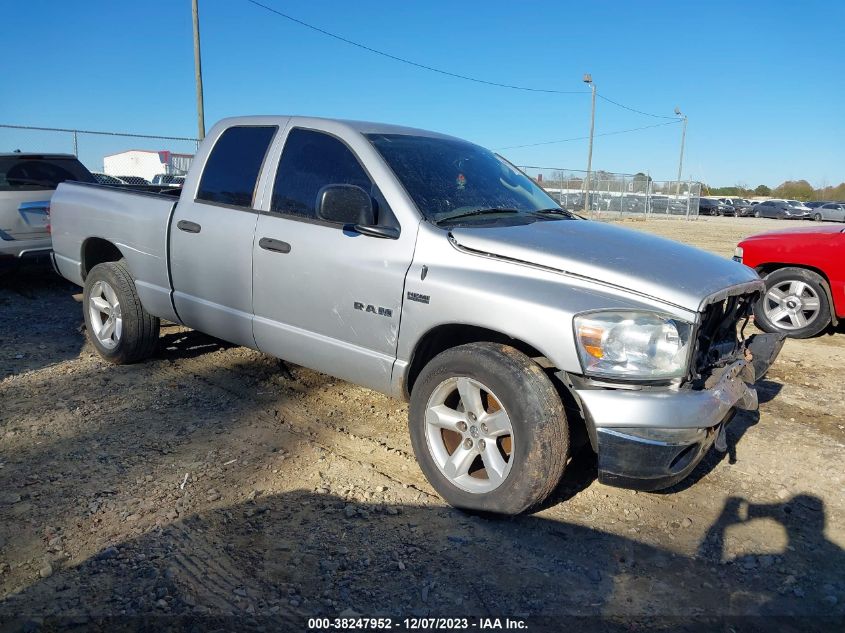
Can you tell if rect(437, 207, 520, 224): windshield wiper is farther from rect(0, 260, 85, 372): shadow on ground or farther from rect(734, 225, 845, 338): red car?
rect(734, 225, 845, 338): red car

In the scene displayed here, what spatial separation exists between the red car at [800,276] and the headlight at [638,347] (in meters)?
4.84

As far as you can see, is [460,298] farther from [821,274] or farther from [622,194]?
[622,194]

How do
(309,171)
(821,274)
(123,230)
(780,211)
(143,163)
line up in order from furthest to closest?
(780,211) < (143,163) < (821,274) < (123,230) < (309,171)

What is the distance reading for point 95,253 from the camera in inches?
223

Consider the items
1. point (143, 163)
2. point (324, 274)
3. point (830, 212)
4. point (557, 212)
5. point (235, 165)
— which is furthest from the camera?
point (830, 212)

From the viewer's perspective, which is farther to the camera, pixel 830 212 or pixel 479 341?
pixel 830 212

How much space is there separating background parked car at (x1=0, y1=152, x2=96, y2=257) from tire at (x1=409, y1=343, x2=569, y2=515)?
6236 mm

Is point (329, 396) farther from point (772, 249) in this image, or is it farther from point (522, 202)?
point (772, 249)

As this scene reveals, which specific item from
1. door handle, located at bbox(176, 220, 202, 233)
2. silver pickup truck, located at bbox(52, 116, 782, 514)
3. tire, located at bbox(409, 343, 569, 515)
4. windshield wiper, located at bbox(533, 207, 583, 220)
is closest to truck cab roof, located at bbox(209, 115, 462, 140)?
silver pickup truck, located at bbox(52, 116, 782, 514)

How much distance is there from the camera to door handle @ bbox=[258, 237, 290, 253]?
3951mm

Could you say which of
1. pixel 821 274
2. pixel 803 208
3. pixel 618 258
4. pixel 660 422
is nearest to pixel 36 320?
pixel 618 258

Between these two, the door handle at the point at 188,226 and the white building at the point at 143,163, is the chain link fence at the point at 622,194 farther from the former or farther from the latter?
the door handle at the point at 188,226

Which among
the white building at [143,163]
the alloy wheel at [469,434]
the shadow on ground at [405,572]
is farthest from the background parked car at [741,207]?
the alloy wheel at [469,434]

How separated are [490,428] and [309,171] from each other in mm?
1983
